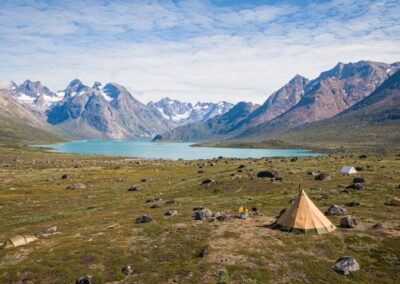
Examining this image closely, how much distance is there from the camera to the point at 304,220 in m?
35.2

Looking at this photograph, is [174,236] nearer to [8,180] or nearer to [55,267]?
[55,267]

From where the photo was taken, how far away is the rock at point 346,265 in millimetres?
26000

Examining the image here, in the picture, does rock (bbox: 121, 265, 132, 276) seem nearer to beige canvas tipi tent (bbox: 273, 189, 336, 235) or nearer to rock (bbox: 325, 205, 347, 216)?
beige canvas tipi tent (bbox: 273, 189, 336, 235)

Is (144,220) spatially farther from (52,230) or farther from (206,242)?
(206,242)

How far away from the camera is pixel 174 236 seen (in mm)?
35656

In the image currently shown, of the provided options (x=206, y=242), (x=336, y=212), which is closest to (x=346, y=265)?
(x=206, y=242)

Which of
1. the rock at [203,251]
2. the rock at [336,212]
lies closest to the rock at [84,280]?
the rock at [203,251]

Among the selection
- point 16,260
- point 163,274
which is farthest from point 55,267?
point 163,274

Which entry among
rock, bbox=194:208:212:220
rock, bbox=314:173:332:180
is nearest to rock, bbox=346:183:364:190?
rock, bbox=314:173:332:180

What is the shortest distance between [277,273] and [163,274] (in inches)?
384

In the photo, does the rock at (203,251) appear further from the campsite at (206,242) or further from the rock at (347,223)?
the rock at (347,223)

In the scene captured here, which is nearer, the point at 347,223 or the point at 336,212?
the point at 347,223

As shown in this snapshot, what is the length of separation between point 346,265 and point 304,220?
356 inches

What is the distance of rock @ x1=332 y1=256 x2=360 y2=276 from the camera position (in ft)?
85.3
